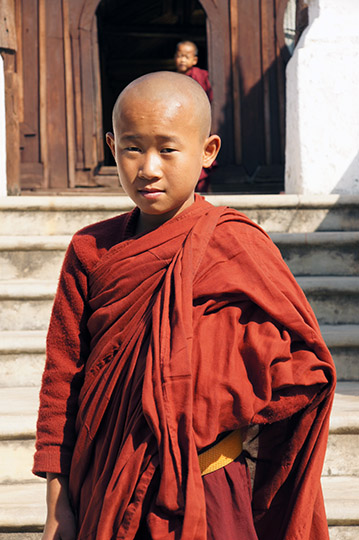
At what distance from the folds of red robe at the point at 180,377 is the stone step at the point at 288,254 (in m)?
2.13

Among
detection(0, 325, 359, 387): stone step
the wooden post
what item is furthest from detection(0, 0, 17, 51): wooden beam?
detection(0, 325, 359, 387): stone step

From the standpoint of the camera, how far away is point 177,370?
1.12 m

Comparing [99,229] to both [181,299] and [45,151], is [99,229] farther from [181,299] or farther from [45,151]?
[45,151]

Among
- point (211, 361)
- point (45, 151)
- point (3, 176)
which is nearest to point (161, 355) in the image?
point (211, 361)

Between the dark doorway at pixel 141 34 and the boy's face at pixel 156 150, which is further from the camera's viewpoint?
the dark doorway at pixel 141 34

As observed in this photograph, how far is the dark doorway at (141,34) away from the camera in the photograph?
9.77m

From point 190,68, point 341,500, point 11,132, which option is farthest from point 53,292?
point 190,68

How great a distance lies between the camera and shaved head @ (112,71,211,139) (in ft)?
4.01

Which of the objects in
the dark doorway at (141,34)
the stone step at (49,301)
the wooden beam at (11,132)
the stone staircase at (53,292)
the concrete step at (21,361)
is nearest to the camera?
the stone staircase at (53,292)

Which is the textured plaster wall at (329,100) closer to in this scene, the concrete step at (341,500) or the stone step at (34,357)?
the stone step at (34,357)

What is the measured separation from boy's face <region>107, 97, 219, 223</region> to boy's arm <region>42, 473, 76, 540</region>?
580 millimetres

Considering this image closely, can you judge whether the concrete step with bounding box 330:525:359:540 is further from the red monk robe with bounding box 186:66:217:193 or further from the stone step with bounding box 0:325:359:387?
the red monk robe with bounding box 186:66:217:193

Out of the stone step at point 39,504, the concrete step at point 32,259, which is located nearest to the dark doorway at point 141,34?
the concrete step at point 32,259

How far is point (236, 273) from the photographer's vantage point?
1188 millimetres
